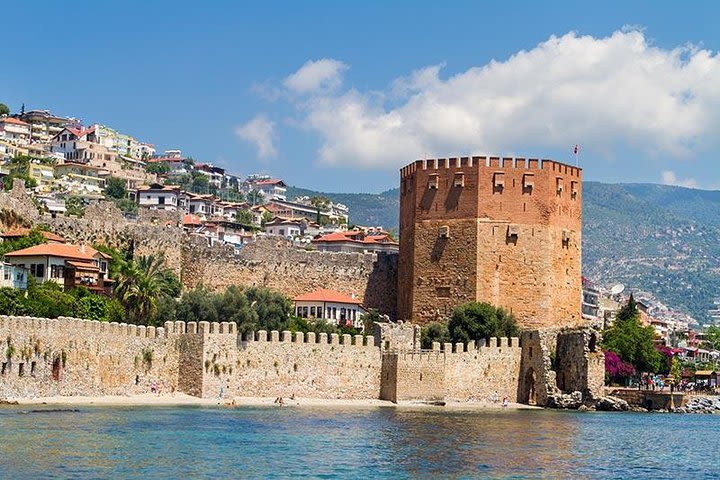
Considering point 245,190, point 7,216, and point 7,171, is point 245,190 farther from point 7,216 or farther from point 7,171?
point 7,216

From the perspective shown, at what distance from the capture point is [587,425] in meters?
40.6

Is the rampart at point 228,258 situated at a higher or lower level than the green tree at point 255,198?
lower

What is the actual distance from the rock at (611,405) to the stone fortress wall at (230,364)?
3463mm

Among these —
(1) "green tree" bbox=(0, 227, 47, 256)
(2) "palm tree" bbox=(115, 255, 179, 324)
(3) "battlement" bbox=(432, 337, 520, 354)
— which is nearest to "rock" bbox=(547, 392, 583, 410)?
(3) "battlement" bbox=(432, 337, 520, 354)

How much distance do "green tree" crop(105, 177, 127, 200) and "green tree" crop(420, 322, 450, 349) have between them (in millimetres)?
47959

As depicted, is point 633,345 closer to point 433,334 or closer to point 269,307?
point 433,334

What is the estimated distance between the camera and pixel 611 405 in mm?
49594

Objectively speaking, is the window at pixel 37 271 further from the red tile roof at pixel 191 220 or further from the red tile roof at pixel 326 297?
the red tile roof at pixel 191 220

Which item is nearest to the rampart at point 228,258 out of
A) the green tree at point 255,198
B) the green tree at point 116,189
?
the green tree at point 116,189

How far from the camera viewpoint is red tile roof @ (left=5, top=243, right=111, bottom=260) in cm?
5112

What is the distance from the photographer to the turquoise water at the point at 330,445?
85.7ft

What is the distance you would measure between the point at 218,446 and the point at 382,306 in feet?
99.8

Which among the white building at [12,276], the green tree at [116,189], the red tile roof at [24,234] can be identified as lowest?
the white building at [12,276]

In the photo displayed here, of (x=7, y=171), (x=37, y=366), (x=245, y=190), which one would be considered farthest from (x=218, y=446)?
(x=245, y=190)
